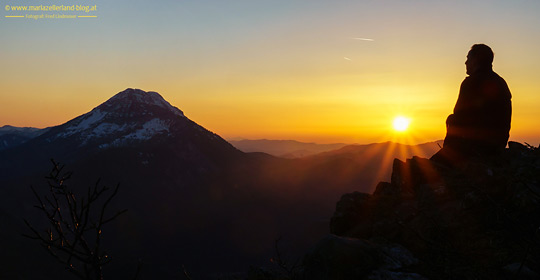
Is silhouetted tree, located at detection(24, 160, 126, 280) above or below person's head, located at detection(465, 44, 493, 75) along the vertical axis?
below

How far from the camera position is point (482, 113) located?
18344 millimetres

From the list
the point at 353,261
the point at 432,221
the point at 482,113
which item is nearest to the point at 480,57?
the point at 482,113

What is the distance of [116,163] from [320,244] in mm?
193191

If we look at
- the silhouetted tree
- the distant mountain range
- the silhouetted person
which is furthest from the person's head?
the distant mountain range

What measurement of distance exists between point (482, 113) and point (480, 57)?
307 centimetres

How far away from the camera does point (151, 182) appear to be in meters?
177

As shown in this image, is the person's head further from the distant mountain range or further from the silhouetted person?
the distant mountain range

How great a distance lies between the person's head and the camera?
1841cm

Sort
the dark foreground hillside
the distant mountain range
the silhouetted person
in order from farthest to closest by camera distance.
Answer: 1. the distant mountain range
2. the silhouetted person
3. the dark foreground hillside

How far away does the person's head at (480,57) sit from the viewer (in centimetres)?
1841

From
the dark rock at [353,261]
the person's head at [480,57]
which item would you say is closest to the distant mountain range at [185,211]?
the person's head at [480,57]

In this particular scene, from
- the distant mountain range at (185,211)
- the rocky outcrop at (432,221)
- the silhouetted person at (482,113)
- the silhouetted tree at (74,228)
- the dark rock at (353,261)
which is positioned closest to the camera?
the silhouetted tree at (74,228)

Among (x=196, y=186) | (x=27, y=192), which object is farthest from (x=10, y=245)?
(x=196, y=186)

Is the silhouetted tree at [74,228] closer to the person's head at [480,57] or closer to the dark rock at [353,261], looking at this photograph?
the dark rock at [353,261]
